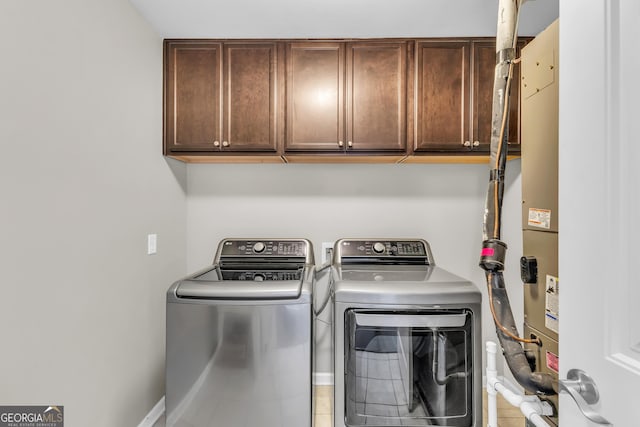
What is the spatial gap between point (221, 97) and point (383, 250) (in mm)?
1395

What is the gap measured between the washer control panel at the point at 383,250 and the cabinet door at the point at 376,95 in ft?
2.00

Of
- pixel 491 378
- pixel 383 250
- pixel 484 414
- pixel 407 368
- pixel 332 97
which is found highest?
pixel 332 97

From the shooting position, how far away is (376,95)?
1.97 meters

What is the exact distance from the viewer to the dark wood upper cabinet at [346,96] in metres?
1.97

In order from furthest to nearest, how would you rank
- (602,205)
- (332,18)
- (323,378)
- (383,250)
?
(323,378)
(383,250)
(332,18)
(602,205)

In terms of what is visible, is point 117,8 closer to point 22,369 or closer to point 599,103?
point 22,369

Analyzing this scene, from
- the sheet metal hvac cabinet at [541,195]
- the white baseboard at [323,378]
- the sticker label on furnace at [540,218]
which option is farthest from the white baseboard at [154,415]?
the sticker label on furnace at [540,218]

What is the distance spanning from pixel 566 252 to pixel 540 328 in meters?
0.54

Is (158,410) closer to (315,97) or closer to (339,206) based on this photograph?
(339,206)

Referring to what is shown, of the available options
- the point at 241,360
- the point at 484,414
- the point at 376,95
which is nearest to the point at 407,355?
the point at 241,360

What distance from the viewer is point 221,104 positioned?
1981 millimetres

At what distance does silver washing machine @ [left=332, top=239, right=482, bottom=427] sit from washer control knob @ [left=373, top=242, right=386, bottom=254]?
62 centimetres

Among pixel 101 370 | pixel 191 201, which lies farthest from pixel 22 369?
pixel 191 201

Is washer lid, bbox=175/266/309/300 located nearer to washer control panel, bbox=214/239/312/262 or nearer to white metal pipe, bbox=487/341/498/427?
washer control panel, bbox=214/239/312/262
